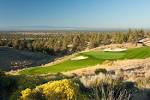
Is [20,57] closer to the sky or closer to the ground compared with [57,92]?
closer to the ground

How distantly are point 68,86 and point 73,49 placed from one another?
97827 mm

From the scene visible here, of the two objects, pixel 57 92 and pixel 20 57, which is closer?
pixel 57 92

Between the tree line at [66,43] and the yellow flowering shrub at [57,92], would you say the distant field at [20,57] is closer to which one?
the tree line at [66,43]

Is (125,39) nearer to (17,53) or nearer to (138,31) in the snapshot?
(138,31)

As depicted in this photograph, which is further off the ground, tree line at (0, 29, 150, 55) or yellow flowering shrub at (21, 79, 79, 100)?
yellow flowering shrub at (21, 79, 79, 100)

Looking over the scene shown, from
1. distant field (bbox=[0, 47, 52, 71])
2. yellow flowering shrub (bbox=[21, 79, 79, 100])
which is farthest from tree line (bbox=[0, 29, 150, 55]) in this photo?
yellow flowering shrub (bbox=[21, 79, 79, 100])

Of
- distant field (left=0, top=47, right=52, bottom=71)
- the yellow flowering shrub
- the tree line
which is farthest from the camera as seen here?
the tree line

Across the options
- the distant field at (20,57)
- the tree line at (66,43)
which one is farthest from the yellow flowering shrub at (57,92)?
the tree line at (66,43)

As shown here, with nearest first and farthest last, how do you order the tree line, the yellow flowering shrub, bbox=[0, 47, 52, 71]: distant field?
the yellow flowering shrub
bbox=[0, 47, 52, 71]: distant field
the tree line

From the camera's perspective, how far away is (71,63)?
41406mm

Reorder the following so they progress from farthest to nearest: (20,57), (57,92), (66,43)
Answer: (66,43)
(20,57)
(57,92)

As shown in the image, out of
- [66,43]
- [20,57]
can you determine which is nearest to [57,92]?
[20,57]

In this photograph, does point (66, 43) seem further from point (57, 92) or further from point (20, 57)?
point (57, 92)

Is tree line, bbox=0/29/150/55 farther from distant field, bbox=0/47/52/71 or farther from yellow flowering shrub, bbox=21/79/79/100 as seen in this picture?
yellow flowering shrub, bbox=21/79/79/100
